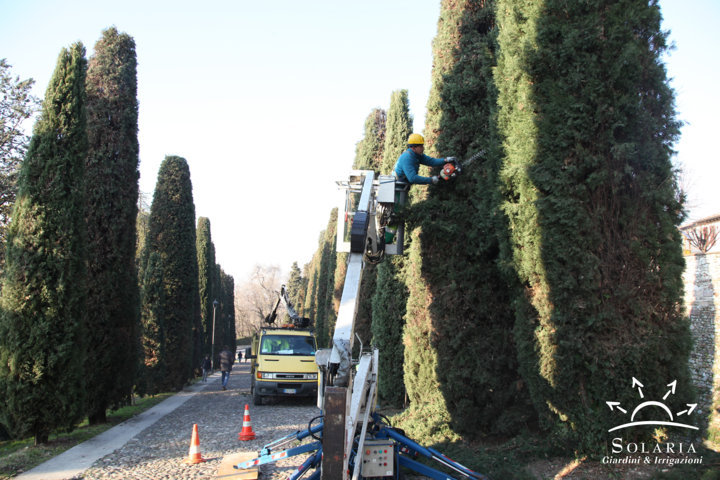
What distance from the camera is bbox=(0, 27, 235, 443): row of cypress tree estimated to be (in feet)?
29.3

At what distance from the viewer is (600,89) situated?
5.65 m

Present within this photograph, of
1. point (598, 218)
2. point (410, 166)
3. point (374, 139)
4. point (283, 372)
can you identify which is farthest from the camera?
point (374, 139)

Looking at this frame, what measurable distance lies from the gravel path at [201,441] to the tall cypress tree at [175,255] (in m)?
5.03

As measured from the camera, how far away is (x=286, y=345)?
15914 millimetres

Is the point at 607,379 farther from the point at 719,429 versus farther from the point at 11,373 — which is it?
the point at 11,373

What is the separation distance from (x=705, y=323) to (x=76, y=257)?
10523 millimetres

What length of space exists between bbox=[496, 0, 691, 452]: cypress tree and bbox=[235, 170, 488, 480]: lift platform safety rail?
1696 mm

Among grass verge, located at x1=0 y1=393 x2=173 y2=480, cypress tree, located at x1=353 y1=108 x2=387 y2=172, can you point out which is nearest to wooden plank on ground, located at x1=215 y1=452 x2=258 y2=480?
grass verge, located at x1=0 y1=393 x2=173 y2=480

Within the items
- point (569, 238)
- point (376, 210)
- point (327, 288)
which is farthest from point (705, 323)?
point (327, 288)

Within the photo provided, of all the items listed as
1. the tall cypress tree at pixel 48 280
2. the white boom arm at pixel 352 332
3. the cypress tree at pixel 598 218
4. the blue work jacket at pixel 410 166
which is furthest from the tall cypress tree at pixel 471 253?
the tall cypress tree at pixel 48 280

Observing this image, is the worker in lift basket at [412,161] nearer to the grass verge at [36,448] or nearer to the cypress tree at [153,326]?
the grass verge at [36,448]

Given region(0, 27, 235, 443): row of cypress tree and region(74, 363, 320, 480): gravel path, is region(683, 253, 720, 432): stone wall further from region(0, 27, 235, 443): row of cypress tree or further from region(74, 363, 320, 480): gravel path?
region(0, 27, 235, 443): row of cypress tree

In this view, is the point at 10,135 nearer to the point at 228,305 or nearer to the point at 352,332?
the point at 352,332

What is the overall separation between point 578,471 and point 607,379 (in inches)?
41.6
